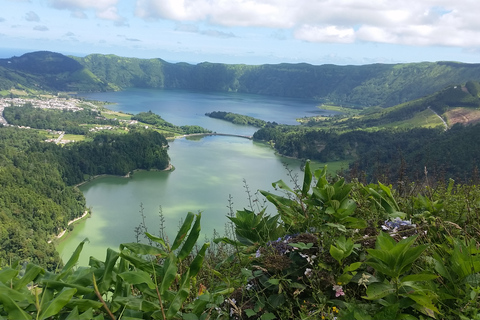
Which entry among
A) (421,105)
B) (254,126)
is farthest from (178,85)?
(421,105)

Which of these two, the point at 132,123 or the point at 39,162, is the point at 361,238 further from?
the point at 132,123

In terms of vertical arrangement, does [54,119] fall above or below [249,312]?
below

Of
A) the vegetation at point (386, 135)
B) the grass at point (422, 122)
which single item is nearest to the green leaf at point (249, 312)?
the vegetation at point (386, 135)

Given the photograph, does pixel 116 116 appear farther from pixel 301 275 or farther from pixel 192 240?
pixel 301 275

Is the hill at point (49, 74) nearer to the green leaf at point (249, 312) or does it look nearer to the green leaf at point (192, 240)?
the green leaf at point (192, 240)

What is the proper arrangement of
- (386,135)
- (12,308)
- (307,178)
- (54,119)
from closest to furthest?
(12,308) < (307,178) < (386,135) < (54,119)

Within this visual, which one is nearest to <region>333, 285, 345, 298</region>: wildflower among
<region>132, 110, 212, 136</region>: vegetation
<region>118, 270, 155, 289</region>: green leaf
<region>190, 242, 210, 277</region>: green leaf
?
<region>190, 242, 210, 277</region>: green leaf

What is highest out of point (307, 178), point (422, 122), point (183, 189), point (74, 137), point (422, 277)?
point (307, 178)

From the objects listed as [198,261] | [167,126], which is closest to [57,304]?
[198,261]

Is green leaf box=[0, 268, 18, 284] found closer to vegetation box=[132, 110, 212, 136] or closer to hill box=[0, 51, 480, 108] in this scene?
vegetation box=[132, 110, 212, 136]
